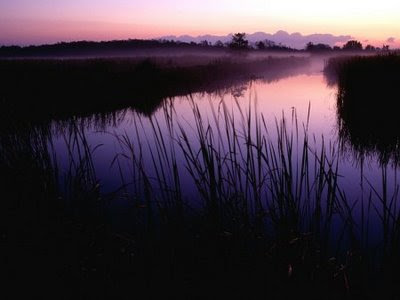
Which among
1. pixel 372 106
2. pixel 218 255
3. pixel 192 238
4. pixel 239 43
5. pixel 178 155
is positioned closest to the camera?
pixel 218 255

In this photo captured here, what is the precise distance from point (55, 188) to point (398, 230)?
298 centimetres

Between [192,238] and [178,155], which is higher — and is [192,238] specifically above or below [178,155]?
above

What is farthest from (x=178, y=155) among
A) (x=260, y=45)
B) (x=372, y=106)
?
(x=260, y=45)

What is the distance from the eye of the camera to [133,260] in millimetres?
2906

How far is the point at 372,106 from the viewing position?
398 inches

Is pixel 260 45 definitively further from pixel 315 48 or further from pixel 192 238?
pixel 192 238

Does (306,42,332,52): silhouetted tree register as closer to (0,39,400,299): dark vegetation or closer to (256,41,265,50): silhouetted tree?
(256,41,265,50): silhouetted tree

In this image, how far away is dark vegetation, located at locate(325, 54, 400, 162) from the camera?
7.94 metres

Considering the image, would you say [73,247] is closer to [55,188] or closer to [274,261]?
[55,188]

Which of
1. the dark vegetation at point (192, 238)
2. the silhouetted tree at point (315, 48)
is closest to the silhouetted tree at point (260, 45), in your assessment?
the silhouetted tree at point (315, 48)

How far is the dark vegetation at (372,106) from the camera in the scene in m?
7.94

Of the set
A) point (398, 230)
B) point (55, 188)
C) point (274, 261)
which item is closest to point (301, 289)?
point (274, 261)

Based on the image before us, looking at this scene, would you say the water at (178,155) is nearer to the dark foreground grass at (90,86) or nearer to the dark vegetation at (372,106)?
the dark vegetation at (372,106)

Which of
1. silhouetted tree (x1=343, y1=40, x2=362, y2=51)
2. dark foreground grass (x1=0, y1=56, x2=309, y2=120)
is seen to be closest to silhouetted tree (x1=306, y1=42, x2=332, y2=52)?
silhouetted tree (x1=343, y1=40, x2=362, y2=51)
